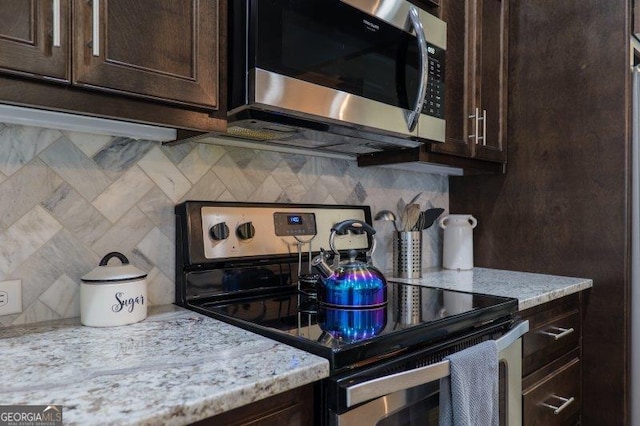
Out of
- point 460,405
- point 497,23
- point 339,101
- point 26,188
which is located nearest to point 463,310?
point 460,405

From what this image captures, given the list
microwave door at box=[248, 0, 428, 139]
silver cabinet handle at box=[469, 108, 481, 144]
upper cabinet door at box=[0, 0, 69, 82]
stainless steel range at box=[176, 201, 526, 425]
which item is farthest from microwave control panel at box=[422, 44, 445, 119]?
Result: upper cabinet door at box=[0, 0, 69, 82]

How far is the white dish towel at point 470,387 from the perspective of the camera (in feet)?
3.33

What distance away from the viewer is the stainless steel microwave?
3.55ft

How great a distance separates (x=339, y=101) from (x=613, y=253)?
1287 millimetres

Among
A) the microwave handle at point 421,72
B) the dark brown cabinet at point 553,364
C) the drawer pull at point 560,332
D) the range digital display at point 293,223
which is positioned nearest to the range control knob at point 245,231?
the range digital display at point 293,223

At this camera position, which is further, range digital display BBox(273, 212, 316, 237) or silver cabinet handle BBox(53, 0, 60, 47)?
range digital display BBox(273, 212, 316, 237)

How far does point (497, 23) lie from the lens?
1935mm

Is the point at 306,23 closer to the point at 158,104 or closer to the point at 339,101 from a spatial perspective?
the point at 339,101

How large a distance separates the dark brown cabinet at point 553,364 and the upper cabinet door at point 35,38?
1.45 meters

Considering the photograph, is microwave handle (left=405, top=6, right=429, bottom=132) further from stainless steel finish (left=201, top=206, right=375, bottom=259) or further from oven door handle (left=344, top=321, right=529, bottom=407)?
oven door handle (left=344, top=321, right=529, bottom=407)

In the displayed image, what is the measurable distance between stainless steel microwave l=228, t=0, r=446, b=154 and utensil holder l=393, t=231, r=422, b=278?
40cm

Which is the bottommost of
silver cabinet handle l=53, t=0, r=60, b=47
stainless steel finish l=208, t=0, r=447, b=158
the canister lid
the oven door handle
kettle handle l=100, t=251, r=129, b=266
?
the oven door handle

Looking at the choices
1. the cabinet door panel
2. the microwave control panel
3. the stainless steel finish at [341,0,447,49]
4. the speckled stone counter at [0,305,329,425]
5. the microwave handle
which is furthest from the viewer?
the cabinet door panel

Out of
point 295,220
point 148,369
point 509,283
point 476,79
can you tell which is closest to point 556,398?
point 509,283
